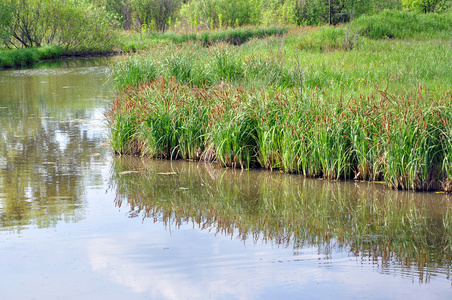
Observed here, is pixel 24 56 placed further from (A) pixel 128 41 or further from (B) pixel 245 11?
(B) pixel 245 11

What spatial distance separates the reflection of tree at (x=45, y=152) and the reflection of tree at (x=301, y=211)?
77cm

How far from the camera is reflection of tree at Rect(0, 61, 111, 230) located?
21.4 feet

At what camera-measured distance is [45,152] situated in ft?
32.0

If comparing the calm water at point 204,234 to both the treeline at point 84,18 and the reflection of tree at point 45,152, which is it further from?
the treeline at point 84,18

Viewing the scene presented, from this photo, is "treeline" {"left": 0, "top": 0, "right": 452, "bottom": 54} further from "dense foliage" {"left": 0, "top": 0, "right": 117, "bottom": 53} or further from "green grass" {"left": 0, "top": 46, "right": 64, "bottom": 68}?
"green grass" {"left": 0, "top": 46, "right": 64, "bottom": 68}

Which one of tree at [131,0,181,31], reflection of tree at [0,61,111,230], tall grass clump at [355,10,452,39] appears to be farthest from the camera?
tree at [131,0,181,31]

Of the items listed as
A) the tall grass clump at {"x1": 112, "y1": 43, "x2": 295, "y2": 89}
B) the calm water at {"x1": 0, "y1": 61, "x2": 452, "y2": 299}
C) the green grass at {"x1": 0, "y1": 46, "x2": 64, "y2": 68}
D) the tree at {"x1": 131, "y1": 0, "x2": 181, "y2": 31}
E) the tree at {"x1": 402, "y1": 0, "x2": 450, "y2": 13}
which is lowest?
the calm water at {"x1": 0, "y1": 61, "x2": 452, "y2": 299}

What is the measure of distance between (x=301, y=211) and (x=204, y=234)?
1.45 m

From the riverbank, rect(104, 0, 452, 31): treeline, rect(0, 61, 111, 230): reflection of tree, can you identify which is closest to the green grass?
the riverbank

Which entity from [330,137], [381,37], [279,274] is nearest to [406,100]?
[330,137]

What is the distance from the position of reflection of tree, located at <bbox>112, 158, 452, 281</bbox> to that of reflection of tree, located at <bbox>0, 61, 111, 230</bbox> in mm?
770

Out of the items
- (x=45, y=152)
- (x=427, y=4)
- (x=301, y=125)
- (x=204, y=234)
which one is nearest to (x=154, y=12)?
(x=427, y=4)

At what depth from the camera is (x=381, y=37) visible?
2328 centimetres

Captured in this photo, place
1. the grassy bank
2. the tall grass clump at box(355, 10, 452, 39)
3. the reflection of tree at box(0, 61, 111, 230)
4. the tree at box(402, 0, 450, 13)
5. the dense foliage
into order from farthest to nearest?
1. the tree at box(402, 0, 450, 13)
2. the dense foliage
3. the tall grass clump at box(355, 10, 452, 39)
4. the grassy bank
5. the reflection of tree at box(0, 61, 111, 230)
